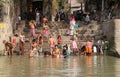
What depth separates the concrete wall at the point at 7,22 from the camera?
31.8 m

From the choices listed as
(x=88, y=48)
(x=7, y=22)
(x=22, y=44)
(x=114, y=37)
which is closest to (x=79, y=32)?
(x=88, y=48)

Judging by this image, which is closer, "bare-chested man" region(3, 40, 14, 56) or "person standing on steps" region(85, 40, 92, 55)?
"person standing on steps" region(85, 40, 92, 55)

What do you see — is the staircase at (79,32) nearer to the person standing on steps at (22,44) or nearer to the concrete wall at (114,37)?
the person standing on steps at (22,44)

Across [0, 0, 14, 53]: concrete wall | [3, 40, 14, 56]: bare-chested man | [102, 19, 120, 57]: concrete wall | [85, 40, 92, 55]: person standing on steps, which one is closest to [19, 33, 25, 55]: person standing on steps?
[3, 40, 14, 56]: bare-chested man

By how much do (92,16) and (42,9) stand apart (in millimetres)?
5402

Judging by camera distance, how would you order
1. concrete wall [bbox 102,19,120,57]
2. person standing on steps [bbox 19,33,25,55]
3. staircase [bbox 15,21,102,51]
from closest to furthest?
1. concrete wall [bbox 102,19,120,57]
2. person standing on steps [bbox 19,33,25,55]
3. staircase [bbox 15,21,102,51]

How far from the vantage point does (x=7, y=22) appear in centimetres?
3350

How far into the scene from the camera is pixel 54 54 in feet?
93.2

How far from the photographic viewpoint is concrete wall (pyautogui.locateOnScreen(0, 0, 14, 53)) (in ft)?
104

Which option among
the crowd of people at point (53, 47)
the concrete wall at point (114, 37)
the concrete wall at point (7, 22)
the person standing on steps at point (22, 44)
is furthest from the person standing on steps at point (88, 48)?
the concrete wall at point (7, 22)

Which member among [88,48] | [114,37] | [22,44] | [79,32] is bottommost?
[88,48]

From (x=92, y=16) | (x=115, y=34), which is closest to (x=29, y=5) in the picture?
(x=92, y=16)

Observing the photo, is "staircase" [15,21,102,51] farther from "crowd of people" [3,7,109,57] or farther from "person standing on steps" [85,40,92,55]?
"person standing on steps" [85,40,92,55]

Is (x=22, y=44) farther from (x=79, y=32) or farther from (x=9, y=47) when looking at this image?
(x=79, y=32)
